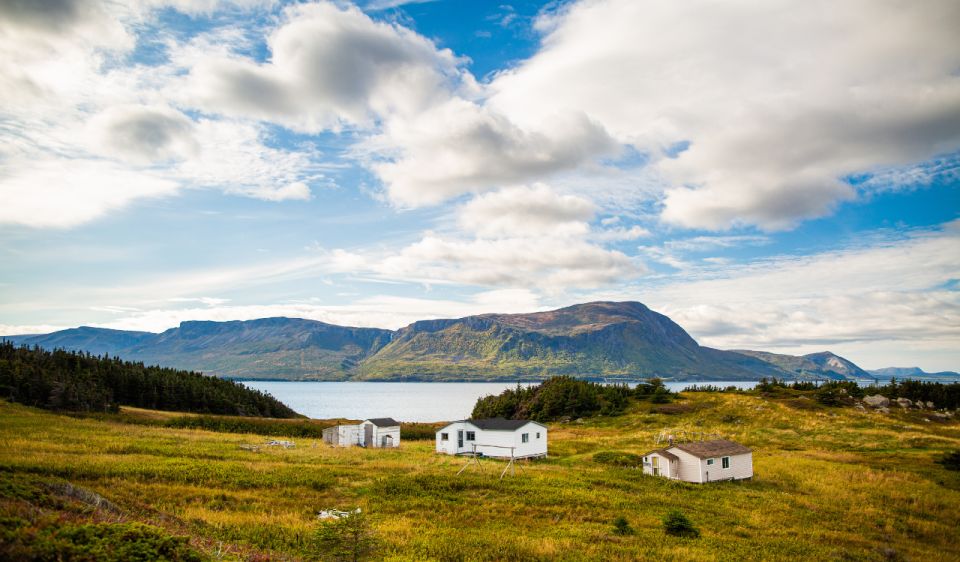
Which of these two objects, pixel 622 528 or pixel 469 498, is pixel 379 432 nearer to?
pixel 469 498

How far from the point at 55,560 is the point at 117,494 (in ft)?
60.3

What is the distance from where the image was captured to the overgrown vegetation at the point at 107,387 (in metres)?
70.9

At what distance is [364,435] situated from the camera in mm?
62781

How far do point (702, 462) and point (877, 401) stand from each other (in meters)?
61.5

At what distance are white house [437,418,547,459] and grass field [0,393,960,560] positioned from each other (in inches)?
120

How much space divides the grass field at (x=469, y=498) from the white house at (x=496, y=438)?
3055 millimetres

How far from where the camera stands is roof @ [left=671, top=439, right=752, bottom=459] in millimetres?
43531

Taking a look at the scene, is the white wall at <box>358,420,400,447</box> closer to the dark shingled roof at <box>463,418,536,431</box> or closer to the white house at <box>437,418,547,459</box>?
the white house at <box>437,418,547,459</box>

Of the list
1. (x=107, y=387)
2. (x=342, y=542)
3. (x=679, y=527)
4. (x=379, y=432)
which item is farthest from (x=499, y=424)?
(x=107, y=387)

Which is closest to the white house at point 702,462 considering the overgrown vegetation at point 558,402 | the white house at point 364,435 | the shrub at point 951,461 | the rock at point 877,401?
the shrub at point 951,461

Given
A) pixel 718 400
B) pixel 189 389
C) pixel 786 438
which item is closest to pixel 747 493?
pixel 786 438

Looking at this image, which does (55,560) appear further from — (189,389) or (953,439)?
(189,389)

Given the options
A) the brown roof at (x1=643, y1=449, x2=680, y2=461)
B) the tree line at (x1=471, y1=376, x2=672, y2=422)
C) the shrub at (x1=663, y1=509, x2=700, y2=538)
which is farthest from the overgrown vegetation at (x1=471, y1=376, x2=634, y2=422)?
the shrub at (x1=663, y1=509, x2=700, y2=538)

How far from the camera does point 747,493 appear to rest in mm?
38844
